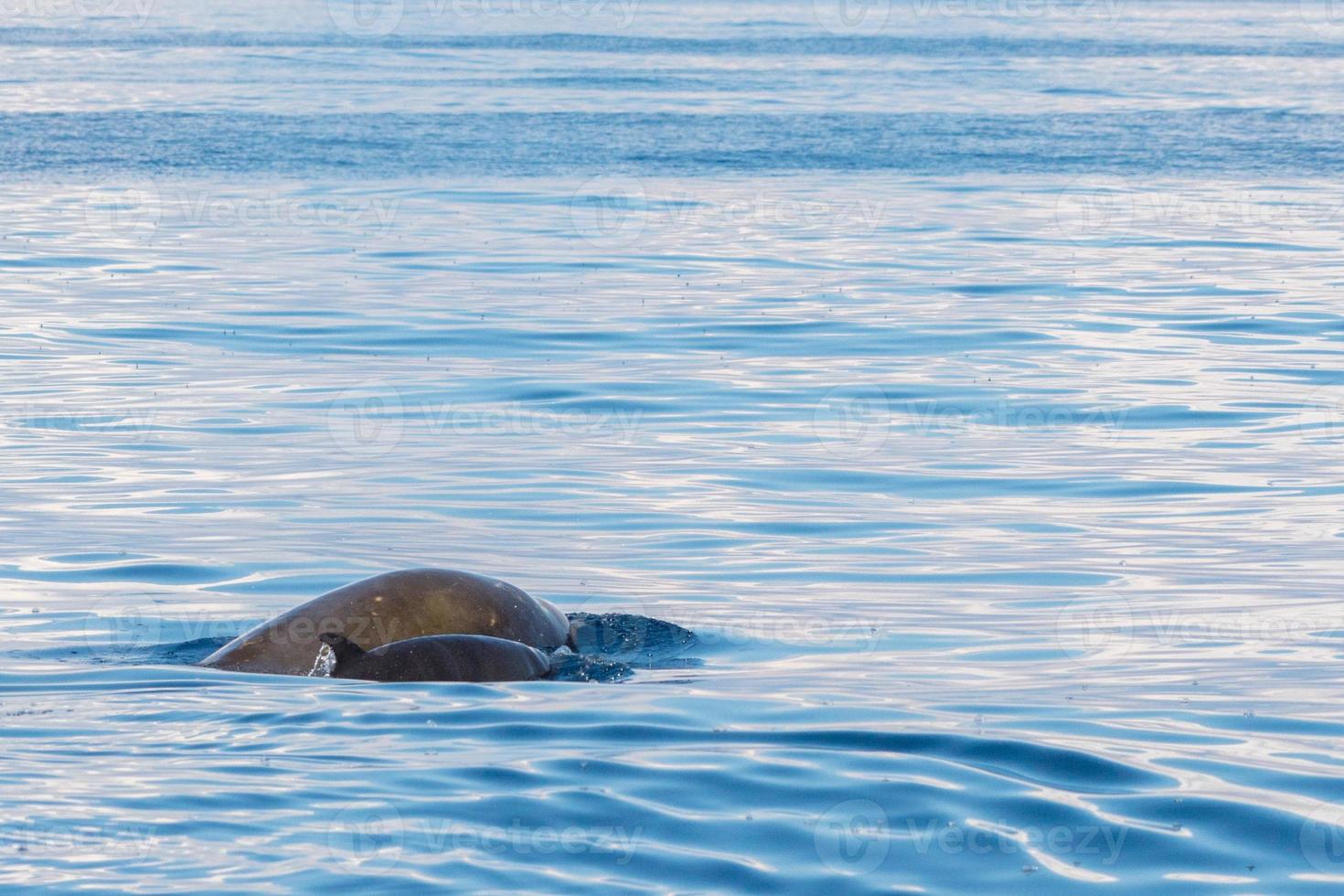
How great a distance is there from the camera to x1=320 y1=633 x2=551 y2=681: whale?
805cm

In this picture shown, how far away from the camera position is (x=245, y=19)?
6600 centimetres

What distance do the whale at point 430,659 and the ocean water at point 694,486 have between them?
0.64 ft

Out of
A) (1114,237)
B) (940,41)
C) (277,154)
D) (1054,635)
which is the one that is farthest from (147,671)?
(940,41)

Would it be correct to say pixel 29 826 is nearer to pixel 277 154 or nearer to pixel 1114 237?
pixel 1114 237

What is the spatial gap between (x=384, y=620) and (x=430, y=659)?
42 cm

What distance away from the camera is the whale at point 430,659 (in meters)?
8.05

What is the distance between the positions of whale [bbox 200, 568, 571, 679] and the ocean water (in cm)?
28

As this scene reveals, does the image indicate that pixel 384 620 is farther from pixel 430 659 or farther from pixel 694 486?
pixel 694 486

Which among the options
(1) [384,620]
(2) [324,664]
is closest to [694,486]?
(1) [384,620]

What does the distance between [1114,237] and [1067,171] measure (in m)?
4.69

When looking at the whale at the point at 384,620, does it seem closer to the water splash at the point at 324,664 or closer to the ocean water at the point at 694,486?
the water splash at the point at 324,664

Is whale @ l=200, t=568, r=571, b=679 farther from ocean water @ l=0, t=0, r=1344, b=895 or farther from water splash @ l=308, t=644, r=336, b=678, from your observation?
ocean water @ l=0, t=0, r=1344, b=895

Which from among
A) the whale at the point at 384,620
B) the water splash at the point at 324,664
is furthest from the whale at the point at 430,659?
the whale at the point at 384,620

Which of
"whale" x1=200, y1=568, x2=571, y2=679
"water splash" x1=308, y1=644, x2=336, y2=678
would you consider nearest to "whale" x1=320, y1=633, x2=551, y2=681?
"water splash" x1=308, y1=644, x2=336, y2=678
